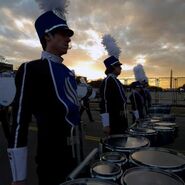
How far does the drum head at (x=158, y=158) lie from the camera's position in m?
1.81

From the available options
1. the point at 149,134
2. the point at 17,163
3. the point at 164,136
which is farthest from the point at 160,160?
the point at 164,136

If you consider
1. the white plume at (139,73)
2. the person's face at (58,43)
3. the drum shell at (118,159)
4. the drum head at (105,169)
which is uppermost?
the white plume at (139,73)

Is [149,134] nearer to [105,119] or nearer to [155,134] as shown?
[155,134]

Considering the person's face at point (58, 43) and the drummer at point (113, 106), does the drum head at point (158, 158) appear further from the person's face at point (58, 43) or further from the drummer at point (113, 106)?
the drummer at point (113, 106)

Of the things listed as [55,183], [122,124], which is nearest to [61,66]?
[55,183]

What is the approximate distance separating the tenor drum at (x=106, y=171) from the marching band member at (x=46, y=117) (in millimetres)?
362

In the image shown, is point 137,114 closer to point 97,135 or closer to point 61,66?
point 97,135

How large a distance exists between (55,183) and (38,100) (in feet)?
→ 1.86

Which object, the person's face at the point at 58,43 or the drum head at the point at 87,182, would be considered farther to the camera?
the person's face at the point at 58,43

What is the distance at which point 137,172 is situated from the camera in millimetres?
1675

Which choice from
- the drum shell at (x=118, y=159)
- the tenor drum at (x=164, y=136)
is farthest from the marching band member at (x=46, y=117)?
the tenor drum at (x=164, y=136)

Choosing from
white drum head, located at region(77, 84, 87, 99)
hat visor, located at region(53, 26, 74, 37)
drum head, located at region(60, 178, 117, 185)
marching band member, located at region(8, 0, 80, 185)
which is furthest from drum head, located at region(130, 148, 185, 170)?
white drum head, located at region(77, 84, 87, 99)

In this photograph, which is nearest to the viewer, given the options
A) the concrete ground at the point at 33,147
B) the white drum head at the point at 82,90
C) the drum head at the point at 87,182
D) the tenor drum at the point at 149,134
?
the drum head at the point at 87,182

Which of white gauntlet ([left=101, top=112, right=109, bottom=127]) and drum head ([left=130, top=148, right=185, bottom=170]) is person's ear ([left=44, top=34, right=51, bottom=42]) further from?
white gauntlet ([left=101, top=112, right=109, bottom=127])
